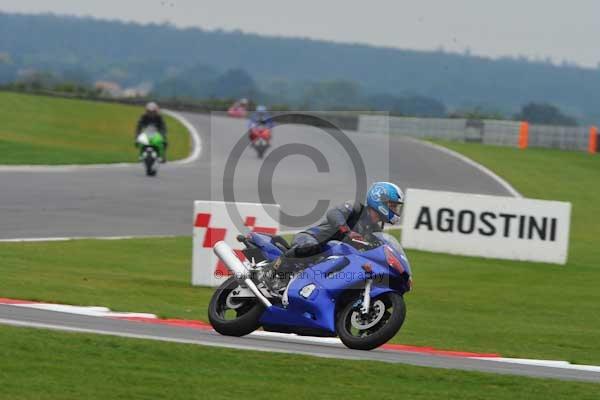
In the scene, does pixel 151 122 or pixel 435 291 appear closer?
pixel 435 291

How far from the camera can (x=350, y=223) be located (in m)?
10.6

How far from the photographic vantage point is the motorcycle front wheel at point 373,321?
10.1m

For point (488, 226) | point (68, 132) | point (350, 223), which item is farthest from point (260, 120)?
point (350, 223)

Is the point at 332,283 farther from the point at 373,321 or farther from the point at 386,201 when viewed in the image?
the point at 386,201

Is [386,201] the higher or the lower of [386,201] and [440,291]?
the higher

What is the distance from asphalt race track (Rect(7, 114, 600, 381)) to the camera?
415 inches

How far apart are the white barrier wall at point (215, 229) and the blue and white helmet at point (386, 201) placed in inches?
206

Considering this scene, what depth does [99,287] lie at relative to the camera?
14461mm

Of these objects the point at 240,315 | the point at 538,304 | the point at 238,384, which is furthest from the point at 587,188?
the point at 238,384

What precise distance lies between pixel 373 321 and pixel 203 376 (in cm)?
223

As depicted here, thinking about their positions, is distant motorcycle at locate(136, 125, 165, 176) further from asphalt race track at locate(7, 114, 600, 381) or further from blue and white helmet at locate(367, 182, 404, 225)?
blue and white helmet at locate(367, 182, 404, 225)

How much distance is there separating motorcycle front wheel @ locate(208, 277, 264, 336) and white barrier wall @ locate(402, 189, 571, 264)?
10.8m

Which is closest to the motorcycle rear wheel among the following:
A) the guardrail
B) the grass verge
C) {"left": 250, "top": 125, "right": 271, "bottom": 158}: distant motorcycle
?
{"left": 250, "top": 125, "right": 271, "bottom": 158}: distant motorcycle

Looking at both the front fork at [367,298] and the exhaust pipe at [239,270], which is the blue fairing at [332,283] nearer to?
the front fork at [367,298]
